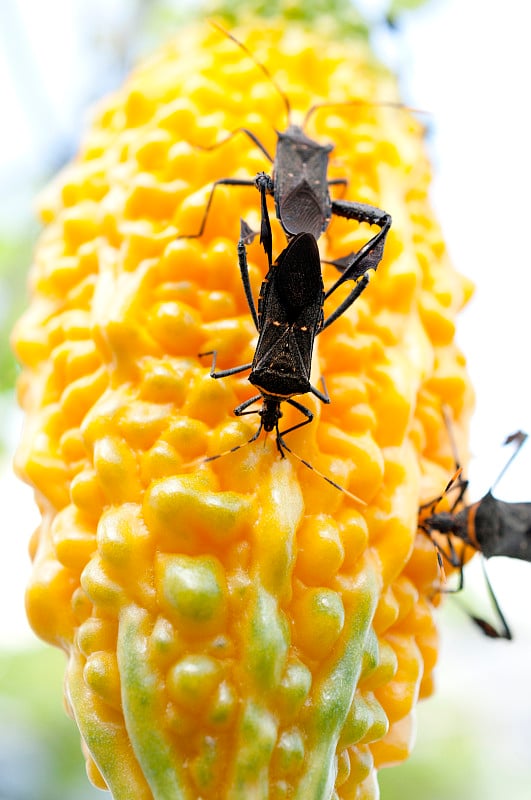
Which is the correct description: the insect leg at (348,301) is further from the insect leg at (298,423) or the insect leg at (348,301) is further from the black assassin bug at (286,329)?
the insect leg at (298,423)

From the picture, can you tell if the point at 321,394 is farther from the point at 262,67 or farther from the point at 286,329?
the point at 262,67


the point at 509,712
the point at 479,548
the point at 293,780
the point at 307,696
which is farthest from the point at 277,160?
the point at 509,712

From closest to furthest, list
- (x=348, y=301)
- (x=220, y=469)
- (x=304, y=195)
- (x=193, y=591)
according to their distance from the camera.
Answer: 1. (x=193, y=591)
2. (x=220, y=469)
3. (x=348, y=301)
4. (x=304, y=195)

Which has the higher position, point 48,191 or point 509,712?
point 48,191

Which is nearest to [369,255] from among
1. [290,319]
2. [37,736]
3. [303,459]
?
[290,319]

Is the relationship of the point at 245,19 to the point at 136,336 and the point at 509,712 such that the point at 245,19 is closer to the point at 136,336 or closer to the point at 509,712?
the point at 136,336

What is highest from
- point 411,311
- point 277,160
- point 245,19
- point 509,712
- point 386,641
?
point 245,19

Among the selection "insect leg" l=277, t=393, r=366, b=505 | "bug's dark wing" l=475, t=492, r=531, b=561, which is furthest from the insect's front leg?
"bug's dark wing" l=475, t=492, r=531, b=561

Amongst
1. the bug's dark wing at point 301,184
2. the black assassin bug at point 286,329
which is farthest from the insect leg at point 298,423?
the bug's dark wing at point 301,184
